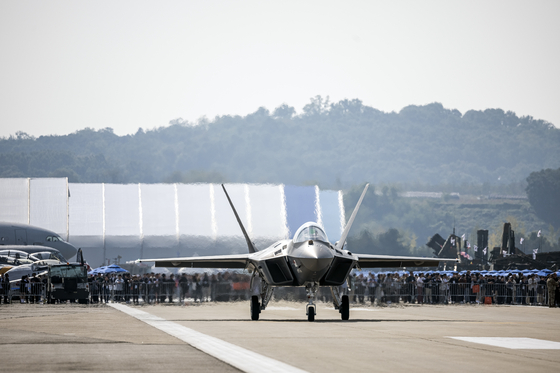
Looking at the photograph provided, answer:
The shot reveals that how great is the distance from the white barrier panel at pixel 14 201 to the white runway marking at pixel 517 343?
6389 cm

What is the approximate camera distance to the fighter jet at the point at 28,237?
188ft

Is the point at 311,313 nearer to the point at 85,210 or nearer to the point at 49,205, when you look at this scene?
the point at 49,205

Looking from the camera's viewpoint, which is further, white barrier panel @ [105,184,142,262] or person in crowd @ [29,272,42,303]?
white barrier panel @ [105,184,142,262]

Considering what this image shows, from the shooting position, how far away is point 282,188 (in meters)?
81.4

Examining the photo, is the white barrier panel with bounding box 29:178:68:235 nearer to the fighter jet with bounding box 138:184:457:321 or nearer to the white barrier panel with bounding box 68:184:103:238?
the white barrier panel with bounding box 68:184:103:238

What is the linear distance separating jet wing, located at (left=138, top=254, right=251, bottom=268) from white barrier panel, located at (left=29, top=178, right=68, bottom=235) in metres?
49.5

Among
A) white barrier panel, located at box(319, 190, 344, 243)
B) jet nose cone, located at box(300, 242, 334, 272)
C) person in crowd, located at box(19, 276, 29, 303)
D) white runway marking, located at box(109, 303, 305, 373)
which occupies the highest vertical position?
white barrier panel, located at box(319, 190, 344, 243)

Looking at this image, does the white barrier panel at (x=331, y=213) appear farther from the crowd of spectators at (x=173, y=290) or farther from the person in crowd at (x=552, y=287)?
the person in crowd at (x=552, y=287)

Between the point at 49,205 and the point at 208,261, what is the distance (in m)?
52.1

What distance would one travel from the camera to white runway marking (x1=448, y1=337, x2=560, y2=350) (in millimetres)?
13711

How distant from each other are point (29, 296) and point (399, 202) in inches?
6463

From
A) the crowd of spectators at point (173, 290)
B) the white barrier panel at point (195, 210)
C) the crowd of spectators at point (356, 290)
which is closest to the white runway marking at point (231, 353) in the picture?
the crowd of spectators at point (173, 290)

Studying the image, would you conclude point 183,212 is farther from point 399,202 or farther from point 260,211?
point 399,202

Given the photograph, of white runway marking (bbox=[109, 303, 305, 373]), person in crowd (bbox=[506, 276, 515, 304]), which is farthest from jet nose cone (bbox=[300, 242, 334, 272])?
person in crowd (bbox=[506, 276, 515, 304])
